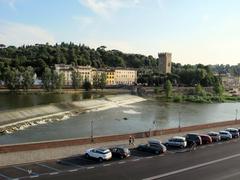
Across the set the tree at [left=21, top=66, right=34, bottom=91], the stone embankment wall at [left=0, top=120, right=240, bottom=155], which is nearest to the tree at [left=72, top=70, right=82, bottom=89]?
the tree at [left=21, top=66, right=34, bottom=91]

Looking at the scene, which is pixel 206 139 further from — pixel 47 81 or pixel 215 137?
pixel 47 81

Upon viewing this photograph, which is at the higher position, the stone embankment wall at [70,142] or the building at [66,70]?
the building at [66,70]

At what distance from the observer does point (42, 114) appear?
2645 inches

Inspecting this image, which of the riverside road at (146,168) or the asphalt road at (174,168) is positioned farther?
the asphalt road at (174,168)

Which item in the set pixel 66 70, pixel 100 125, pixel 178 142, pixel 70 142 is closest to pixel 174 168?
pixel 178 142

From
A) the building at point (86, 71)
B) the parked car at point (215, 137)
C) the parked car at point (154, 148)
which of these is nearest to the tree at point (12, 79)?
the building at point (86, 71)

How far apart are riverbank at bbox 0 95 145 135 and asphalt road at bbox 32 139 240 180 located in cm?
2595

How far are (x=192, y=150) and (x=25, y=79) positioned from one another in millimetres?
101159

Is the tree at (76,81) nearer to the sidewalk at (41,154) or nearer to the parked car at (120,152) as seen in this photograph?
the sidewalk at (41,154)

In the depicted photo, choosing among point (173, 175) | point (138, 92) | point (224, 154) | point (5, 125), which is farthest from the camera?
point (138, 92)

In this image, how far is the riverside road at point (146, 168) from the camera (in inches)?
981

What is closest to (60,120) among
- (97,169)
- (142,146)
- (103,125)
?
(103,125)

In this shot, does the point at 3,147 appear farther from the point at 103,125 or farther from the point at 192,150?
the point at 103,125

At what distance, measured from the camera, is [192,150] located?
3422 cm
